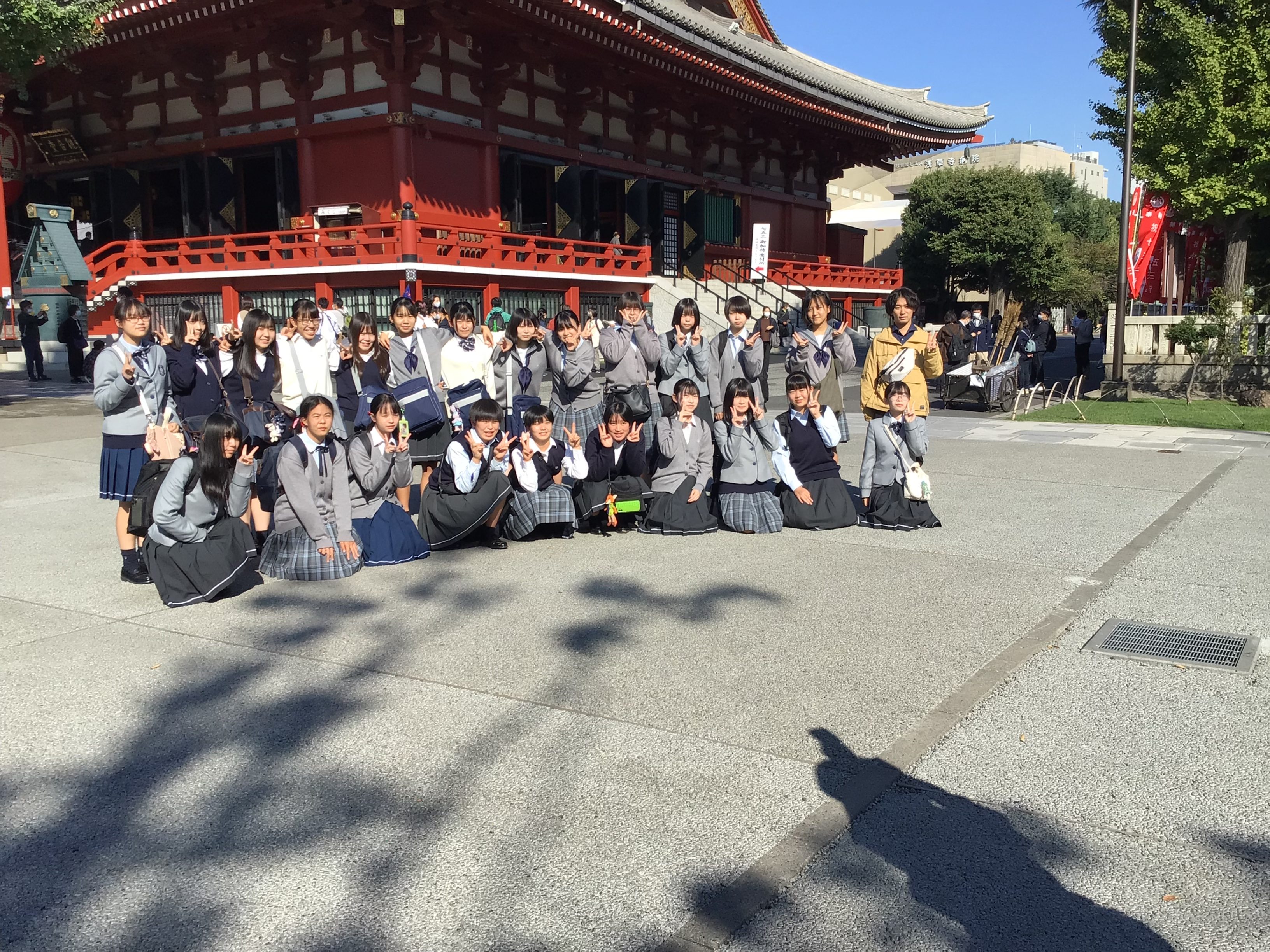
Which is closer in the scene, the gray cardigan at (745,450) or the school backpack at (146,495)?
the school backpack at (146,495)

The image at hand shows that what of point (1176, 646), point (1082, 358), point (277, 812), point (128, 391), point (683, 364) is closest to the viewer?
point (277, 812)

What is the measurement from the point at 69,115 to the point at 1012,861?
24.7 meters

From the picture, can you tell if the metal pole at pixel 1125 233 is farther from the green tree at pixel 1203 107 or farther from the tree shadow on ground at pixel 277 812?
the tree shadow on ground at pixel 277 812

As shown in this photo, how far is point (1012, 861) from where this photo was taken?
295 centimetres

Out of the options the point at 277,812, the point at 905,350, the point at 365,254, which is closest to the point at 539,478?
the point at 905,350

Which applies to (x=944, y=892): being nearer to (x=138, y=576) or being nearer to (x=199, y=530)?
(x=199, y=530)

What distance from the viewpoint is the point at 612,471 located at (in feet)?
24.0

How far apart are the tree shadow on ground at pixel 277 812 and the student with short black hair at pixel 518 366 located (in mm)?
3750

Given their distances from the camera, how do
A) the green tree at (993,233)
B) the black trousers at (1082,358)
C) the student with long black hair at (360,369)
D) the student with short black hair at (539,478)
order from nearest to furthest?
the student with short black hair at (539,478) → the student with long black hair at (360,369) → the black trousers at (1082,358) → the green tree at (993,233)

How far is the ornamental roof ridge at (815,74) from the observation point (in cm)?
1966

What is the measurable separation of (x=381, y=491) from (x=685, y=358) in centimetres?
306

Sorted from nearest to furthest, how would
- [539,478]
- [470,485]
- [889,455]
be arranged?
[470,485]
[539,478]
[889,455]

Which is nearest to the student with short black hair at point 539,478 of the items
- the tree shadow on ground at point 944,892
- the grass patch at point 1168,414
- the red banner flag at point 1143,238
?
the tree shadow on ground at point 944,892

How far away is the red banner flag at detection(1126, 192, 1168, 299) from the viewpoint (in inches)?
671
